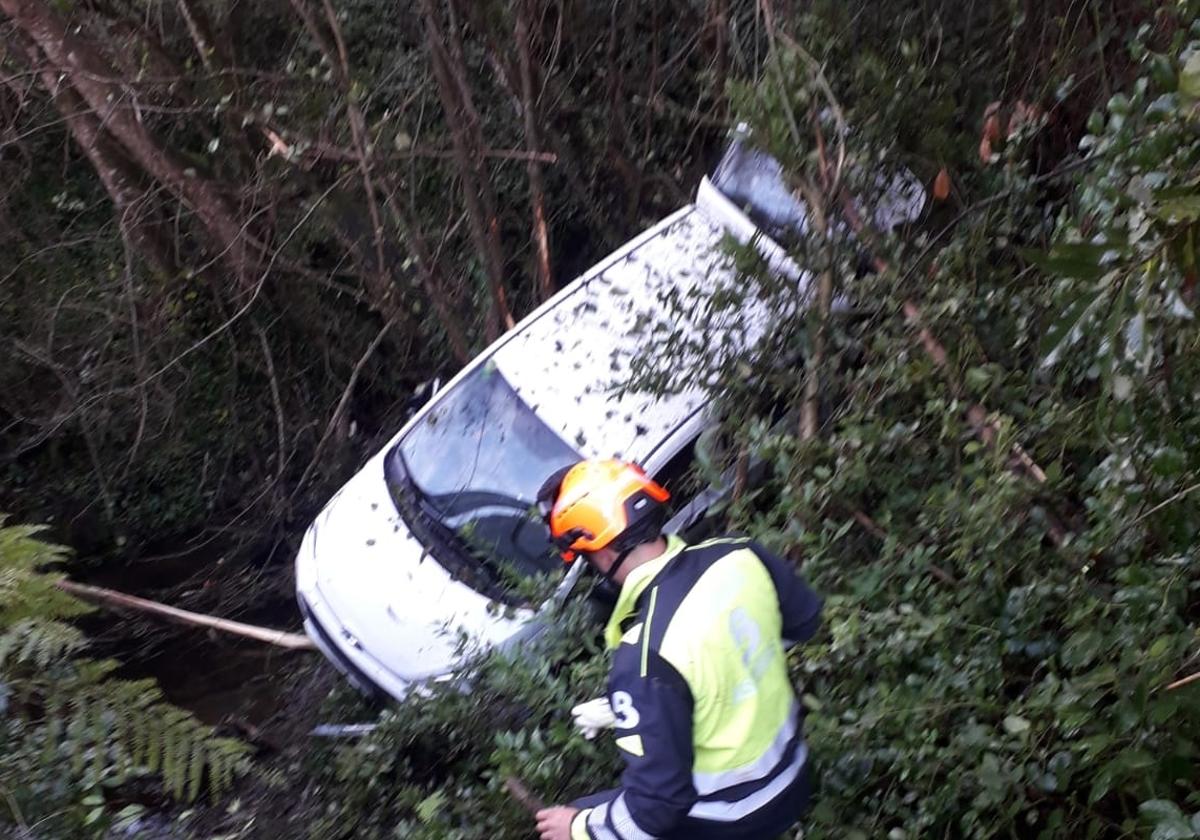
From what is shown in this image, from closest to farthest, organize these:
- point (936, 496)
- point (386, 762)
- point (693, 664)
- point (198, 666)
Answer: point (693, 664) → point (936, 496) → point (386, 762) → point (198, 666)

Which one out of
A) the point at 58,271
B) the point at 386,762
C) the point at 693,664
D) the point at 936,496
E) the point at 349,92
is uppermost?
the point at 58,271

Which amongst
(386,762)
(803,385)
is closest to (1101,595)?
(803,385)

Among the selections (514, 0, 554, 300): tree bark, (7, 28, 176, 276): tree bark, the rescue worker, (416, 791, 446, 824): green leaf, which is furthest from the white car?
(7, 28, 176, 276): tree bark

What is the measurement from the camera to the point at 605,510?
7.79 feet

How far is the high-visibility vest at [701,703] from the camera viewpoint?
2.19 meters

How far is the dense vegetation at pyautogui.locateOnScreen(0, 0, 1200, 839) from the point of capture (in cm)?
257

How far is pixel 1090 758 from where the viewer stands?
7.66ft


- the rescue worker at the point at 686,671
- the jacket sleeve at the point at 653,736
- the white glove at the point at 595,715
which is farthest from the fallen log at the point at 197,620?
the jacket sleeve at the point at 653,736

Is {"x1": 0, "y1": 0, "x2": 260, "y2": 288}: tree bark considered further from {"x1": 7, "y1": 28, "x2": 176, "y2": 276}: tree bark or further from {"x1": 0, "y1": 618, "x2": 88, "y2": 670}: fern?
{"x1": 0, "y1": 618, "x2": 88, "y2": 670}: fern

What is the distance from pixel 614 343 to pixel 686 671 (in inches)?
95.0

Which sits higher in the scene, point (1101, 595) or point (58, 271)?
point (58, 271)

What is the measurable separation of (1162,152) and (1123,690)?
128 centimetres

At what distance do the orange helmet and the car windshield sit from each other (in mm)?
1647

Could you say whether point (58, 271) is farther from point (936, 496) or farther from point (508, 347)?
point (936, 496)
